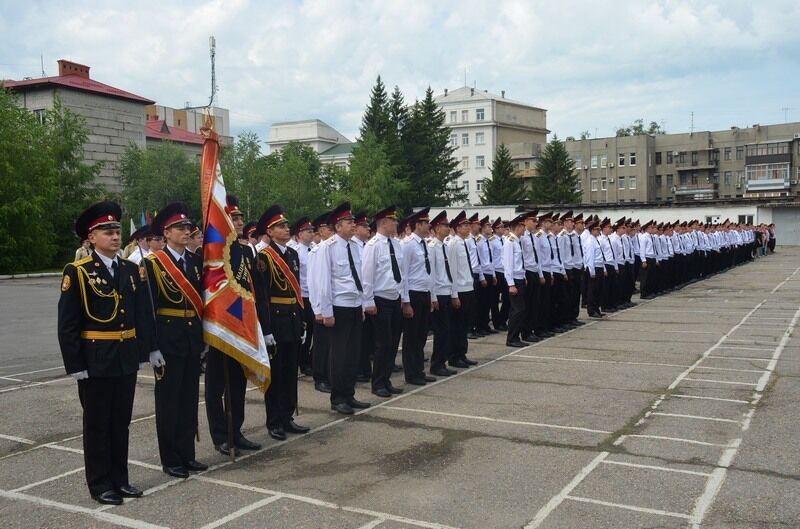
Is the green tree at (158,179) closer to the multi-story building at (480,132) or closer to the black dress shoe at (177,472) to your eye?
the black dress shoe at (177,472)

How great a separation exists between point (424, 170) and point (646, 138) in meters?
38.5

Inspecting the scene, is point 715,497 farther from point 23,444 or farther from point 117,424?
point 23,444

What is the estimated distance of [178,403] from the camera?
5.93 meters

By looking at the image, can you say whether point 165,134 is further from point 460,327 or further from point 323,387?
point 323,387

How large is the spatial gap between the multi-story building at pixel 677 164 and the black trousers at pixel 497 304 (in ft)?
256

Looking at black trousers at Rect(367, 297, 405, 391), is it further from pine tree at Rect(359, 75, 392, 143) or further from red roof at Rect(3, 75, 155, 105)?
pine tree at Rect(359, 75, 392, 143)

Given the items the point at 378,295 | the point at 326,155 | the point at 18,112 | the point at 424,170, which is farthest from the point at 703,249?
the point at 326,155

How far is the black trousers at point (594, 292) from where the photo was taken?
15820 mm

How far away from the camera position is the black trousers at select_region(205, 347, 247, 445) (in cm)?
648

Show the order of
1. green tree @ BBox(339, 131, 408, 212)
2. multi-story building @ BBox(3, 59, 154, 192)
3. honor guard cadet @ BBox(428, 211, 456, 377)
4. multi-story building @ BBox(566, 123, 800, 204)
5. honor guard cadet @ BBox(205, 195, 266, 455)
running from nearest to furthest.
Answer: honor guard cadet @ BBox(205, 195, 266, 455) < honor guard cadet @ BBox(428, 211, 456, 377) < multi-story building @ BBox(3, 59, 154, 192) < green tree @ BBox(339, 131, 408, 212) < multi-story building @ BBox(566, 123, 800, 204)

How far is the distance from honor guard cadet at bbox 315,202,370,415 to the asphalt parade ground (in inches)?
11.8

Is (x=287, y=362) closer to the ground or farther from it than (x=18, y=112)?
closer to the ground

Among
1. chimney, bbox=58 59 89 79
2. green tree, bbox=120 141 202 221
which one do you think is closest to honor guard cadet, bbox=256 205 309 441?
green tree, bbox=120 141 202 221

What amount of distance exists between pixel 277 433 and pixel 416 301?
10.2ft
